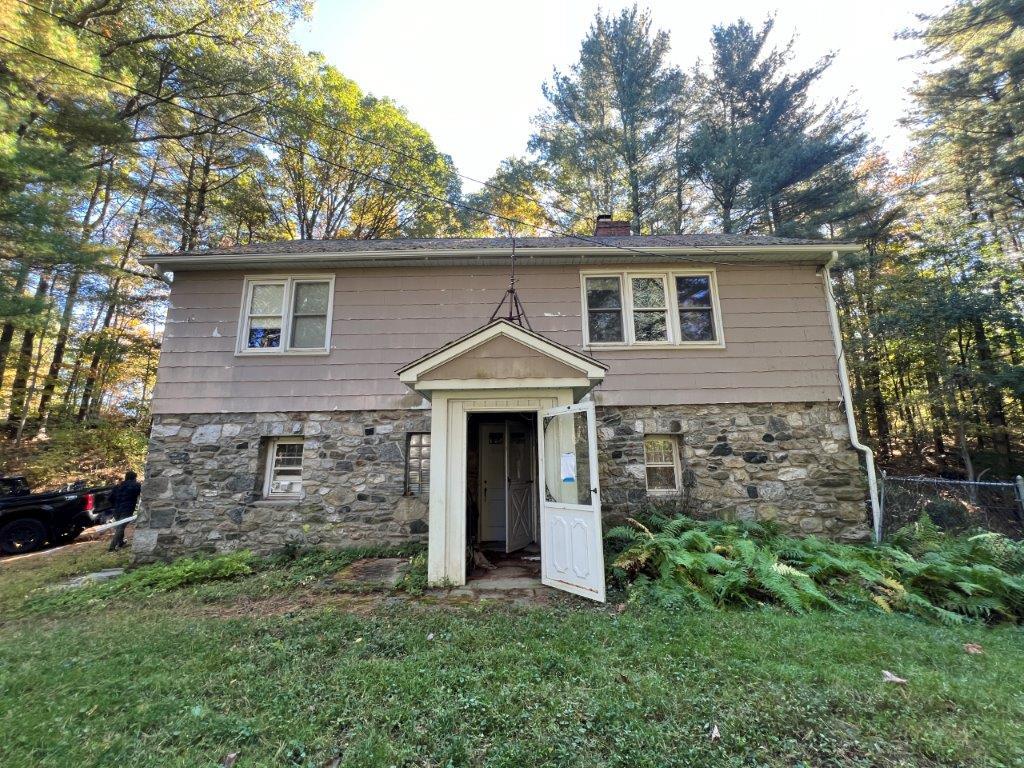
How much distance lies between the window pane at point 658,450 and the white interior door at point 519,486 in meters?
1.90

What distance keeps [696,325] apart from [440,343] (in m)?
4.27

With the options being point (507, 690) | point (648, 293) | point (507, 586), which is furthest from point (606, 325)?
point (507, 690)

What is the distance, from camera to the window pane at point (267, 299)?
7059 millimetres

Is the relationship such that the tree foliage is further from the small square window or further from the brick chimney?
the small square window

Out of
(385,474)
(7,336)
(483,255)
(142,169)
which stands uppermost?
(142,169)

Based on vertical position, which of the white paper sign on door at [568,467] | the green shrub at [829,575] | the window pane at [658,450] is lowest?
the green shrub at [829,575]

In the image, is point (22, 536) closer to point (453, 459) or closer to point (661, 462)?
point (453, 459)

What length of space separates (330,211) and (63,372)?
1008cm

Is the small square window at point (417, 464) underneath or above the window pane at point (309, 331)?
underneath

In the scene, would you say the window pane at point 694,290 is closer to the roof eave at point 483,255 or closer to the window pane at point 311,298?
the roof eave at point 483,255

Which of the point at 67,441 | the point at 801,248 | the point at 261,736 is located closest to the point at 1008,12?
the point at 801,248

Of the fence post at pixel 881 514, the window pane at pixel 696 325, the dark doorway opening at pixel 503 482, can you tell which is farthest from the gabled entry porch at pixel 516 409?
the fence post at pixel 881 514

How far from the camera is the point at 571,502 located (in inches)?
189

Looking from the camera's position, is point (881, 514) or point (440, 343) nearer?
point (881, 514)
